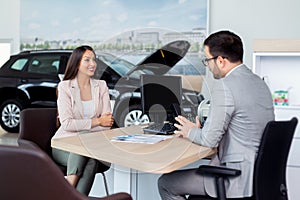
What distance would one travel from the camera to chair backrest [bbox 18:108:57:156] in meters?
2.74

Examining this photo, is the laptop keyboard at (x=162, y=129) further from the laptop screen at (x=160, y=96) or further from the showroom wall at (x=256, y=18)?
the showroom wall at (x=256, y=18)

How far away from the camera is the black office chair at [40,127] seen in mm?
2740

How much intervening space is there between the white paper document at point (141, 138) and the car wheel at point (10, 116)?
4110 millimetres

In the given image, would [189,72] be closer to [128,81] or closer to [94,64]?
[128,81]

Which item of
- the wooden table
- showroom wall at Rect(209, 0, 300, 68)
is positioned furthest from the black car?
the wooden table

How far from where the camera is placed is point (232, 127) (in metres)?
1.96

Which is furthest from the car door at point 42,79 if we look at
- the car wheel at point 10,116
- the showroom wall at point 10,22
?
the showroom wall at point 10,22

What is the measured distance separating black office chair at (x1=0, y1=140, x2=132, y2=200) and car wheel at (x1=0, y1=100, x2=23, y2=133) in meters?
4.91

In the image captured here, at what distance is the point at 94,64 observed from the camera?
2.92m

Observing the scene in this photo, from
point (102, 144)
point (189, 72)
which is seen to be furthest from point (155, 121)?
point (189, 72)

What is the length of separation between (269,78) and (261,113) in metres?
1.95

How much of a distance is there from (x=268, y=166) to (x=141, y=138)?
733mm

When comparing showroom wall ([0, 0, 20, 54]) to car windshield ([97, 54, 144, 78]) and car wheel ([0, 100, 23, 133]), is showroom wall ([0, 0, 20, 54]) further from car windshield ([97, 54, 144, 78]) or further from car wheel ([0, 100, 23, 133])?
car windshield ([97, 54, 144, 78])

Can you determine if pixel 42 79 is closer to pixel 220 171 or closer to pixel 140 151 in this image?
pixel 140 151
